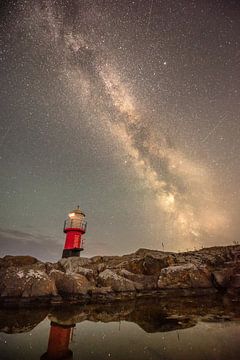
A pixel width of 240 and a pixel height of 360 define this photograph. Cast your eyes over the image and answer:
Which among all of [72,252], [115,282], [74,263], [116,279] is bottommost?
[115,282]

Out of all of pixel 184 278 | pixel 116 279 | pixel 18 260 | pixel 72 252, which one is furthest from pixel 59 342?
pixel 72 252

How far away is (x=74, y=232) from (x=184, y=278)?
34.1ft

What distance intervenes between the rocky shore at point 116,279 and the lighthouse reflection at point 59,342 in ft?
14.6

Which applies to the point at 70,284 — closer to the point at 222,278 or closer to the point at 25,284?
the point at 25,284

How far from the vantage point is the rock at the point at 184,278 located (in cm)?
1313

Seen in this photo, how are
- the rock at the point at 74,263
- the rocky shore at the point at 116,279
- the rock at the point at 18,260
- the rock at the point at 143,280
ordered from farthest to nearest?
1. the rock at the point at 18,260
2. the rock at the point at 74,263
3. the rock at the point at 143,280
4. the rocky shore at the point at 116,279

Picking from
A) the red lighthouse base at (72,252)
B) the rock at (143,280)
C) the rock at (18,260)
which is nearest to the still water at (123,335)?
the rock at (143,280)

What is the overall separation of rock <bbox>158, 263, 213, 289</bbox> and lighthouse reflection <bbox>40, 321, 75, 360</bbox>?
27.2ft

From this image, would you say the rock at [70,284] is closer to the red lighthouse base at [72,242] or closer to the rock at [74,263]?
the rock at [74,263]

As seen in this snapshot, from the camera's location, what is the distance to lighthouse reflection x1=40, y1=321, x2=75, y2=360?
13.5 feet

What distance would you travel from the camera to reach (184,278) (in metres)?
13.4

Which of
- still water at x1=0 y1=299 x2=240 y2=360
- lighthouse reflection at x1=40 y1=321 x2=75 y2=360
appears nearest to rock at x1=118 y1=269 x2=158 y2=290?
still water at x1=0 y1=299 x2=240 y2=360

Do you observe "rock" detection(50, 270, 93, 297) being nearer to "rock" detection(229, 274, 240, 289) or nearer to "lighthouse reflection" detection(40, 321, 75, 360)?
"lighthouse reflection" detection(40, 321, 75, 360)

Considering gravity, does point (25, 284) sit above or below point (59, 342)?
above
